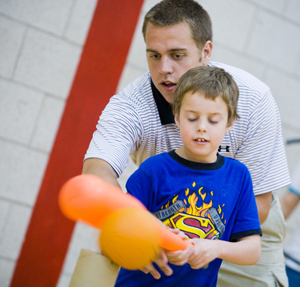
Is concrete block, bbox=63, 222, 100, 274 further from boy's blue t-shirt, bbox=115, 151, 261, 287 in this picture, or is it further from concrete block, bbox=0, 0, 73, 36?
boy's blue t-shirt, bbox=115, 151, 261, 287

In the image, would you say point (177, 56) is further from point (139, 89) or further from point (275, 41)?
point (275, 41)

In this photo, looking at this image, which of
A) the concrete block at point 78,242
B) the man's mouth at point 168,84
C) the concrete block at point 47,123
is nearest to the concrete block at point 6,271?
the concrete block at point 78,242

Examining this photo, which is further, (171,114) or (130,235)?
(171,114)

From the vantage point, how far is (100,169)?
43.3 inches

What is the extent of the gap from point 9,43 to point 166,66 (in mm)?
1081

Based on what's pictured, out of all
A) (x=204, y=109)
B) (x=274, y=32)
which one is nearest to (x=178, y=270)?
(x=204, y=109)

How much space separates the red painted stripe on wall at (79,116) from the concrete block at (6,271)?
0.09 feet

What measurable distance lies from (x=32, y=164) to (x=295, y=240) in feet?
4.76

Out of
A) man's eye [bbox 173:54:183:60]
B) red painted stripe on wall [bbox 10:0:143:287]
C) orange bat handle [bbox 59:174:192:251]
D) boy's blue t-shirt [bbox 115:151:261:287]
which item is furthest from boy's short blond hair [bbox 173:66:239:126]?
red painted stripe on wall [bbox 10:0:143:287]

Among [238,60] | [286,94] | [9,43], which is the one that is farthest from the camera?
[286,94]

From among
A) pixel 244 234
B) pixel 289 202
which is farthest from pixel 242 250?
pixel 289 202

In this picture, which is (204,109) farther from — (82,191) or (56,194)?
(56,194)

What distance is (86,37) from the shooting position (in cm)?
205

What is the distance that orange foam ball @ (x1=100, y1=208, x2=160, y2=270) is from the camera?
639 mm
